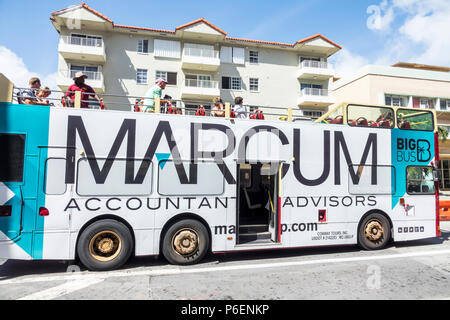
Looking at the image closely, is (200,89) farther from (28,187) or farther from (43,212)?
(43,212)

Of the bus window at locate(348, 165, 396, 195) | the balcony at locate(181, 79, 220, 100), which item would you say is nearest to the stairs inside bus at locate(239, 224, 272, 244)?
the bus window at locate(348, 165, 396, 195)

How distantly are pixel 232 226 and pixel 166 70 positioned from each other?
2369 cm

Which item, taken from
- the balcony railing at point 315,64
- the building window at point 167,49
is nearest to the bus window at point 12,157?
the building window at point 167,49

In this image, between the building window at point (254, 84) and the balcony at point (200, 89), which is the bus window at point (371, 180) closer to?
the balcony at point (200, 89)

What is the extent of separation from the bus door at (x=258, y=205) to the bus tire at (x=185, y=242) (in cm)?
91

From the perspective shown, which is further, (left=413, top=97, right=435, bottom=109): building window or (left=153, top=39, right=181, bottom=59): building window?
(left=413, top=97, right=435, bottom=109): building window

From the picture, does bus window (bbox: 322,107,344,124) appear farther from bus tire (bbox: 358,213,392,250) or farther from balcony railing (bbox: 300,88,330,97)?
balcony railing (bbox: 300,88,330,97)

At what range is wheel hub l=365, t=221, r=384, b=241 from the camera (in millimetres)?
7477

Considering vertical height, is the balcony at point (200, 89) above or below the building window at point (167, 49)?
below

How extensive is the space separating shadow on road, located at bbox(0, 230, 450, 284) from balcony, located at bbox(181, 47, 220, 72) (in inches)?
881

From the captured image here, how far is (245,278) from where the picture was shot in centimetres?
546

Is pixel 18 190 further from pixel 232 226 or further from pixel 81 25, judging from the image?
pixel 81 25

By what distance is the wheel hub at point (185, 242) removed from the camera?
6.13m

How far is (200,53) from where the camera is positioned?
26.9m
